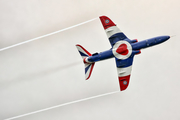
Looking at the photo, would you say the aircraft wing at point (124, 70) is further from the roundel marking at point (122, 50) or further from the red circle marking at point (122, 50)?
the red circle marking at point (122, 50)

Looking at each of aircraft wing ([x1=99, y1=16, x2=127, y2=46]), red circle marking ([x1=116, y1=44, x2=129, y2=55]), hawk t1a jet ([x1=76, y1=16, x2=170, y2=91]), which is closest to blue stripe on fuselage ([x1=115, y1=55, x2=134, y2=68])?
hawk t1a jet ([x1=76, y1=16, x2=170, y2=91])

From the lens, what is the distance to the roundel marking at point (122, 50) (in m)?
7.11

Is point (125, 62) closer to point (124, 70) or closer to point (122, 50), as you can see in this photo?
point (124, 70)

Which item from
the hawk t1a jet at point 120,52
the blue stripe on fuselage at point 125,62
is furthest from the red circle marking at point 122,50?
the blue stripe on fuselage at point 125,62

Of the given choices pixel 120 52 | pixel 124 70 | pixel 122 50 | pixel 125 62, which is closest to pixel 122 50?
pixel 122 50

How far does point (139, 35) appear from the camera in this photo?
8.09m

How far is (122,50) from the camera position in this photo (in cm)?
712

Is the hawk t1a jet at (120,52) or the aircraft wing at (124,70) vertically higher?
the hawk t1a jet at (120,52)

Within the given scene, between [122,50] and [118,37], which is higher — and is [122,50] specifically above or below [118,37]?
below

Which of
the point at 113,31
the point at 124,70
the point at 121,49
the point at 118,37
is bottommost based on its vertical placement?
the point at 124,70

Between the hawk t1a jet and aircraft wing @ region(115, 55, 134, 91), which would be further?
aircraft wing @ region(115, 55, 134, 91)

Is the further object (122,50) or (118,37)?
(118,37)

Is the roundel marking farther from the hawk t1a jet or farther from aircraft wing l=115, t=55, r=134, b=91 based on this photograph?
aircraft wing l=115, t=55, r=134, b=91

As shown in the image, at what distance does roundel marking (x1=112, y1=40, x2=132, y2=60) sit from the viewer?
23.3ft
